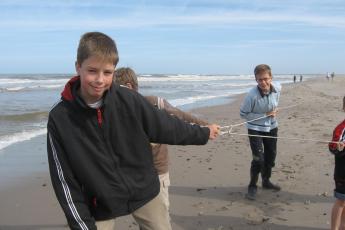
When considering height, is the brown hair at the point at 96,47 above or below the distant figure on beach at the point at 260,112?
above

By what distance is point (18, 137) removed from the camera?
36.9ft

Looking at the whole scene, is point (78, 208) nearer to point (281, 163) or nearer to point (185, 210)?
point (185, 210)

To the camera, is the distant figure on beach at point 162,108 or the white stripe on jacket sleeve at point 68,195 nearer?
→ the white stripe on jacket sleeve at point 68,195

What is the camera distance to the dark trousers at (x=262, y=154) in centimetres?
612

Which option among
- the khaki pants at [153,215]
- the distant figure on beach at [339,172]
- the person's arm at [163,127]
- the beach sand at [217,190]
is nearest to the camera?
the person's arm at [163,127]

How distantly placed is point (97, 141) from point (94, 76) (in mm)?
388

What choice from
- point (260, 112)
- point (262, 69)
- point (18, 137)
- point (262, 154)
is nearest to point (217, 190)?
point (262, 154)

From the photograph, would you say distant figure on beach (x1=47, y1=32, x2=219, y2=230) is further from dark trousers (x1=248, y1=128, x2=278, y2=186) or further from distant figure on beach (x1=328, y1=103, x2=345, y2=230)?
dark trousers (x1=248, y1=128, x2=278, y2=186)

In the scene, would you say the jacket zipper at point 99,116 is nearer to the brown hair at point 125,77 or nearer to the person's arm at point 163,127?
the person's arm at point 163,127

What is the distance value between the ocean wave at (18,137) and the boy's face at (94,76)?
782cm

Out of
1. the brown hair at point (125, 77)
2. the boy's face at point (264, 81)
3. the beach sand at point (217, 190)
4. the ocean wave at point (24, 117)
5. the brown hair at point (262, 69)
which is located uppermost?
the brown hair at point (262, 69)

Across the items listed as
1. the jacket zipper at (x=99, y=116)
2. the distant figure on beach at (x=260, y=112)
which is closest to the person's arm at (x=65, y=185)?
the jacket zipper at (x=99, y=116)

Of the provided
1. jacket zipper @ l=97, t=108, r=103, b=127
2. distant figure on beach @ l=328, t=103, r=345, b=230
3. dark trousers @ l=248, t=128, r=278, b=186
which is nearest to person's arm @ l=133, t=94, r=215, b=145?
jacket zipper @ l=97, t=108, r=103, b=127

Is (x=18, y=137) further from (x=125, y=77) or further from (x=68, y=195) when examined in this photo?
(x=68, y=195)
